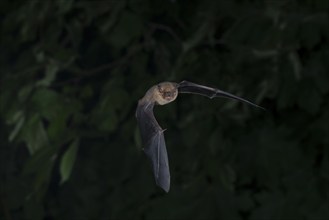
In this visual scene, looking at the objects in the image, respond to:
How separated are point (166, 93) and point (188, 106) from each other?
1.38m

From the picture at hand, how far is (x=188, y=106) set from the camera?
5.87 feet

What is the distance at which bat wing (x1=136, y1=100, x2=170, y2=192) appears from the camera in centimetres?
38

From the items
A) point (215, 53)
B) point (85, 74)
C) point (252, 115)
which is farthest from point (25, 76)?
point (252, 115)

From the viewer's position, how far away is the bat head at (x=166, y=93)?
15.9 inches

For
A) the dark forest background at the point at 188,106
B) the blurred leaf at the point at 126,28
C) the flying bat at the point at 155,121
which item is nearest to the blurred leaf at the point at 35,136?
the dark forest background at the point at 188,106

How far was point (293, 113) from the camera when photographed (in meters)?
1.79

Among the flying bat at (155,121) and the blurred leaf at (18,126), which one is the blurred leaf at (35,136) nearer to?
the blurred leaf at (18,126)

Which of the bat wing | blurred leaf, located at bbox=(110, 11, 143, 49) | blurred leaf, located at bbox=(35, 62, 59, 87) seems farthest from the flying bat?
blurred leaf, located at bbox=(110, 11, 143, 49)

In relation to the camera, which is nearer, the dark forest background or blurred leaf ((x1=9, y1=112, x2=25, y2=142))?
blurred leaf ((x1=9, y1=112, x2=25, y2=142))

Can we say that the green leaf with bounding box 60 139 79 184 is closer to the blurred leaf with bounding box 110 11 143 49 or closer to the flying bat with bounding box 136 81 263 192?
the blurred leaf with bounding box 110 11 143 49

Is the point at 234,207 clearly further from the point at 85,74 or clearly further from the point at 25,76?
the point at 25,76

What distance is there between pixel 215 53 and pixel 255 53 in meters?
0.19

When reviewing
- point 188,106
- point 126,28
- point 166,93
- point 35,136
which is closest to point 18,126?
point 35,136

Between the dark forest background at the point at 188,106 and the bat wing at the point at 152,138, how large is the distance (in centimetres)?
99
